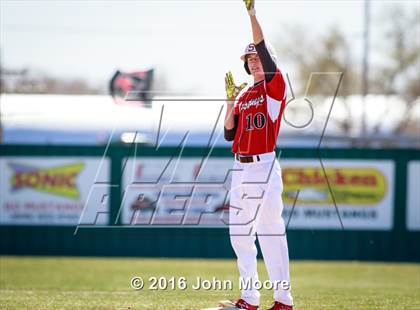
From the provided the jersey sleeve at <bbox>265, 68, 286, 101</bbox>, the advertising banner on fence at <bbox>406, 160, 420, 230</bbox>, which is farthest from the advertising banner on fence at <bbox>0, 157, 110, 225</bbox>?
the jersey sleeve at <bbox>265, 68, 286, 101</bbox>

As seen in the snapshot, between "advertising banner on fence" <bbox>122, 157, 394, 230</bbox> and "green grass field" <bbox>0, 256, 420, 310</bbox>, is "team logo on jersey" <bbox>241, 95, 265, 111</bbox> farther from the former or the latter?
"advertising banner on fence" <bbox>122, 157, 394, 230</bbox>

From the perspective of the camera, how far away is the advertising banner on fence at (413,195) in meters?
18.5

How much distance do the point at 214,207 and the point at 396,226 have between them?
4.54m

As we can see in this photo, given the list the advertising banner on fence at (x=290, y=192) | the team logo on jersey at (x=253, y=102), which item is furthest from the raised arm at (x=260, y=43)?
the advertising banner on fence at (x=290, y=192)

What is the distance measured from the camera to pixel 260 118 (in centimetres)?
766

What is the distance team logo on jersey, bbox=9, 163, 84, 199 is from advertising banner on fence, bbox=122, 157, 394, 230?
136 cm

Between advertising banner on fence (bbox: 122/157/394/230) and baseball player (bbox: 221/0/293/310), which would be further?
advertising banner on fence (bbox: 122/157/394/230)

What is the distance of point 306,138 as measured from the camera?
27.3m

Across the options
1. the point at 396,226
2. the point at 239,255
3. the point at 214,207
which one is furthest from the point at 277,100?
the point at 396,226

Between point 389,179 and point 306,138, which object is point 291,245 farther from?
point 306,138

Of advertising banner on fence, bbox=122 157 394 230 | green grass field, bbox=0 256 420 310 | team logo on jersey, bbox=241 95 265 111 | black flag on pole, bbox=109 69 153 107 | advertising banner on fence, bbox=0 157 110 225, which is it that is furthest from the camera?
black flag on pole, bbox=109 69 153 107

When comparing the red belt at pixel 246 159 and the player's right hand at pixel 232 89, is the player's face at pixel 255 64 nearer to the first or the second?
the player's right hand at pixel 232 89

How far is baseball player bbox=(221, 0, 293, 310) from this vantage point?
7.54m

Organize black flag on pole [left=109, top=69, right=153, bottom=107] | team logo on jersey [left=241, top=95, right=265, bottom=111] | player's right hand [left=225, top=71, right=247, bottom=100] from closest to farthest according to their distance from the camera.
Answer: team logo on jersey [left=241, top=95, right=265, bottom=111] < player's right hand [left=225, top=71, right=247, bottom=100] < black flag on pole [left=109, top=69, right=153, bottom=107]
